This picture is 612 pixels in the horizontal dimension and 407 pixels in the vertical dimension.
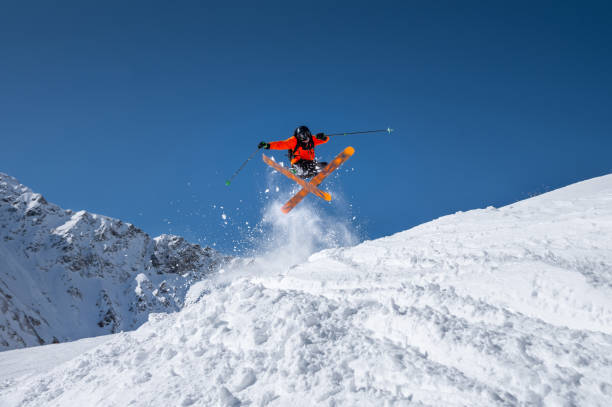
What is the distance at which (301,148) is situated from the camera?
41.7ft

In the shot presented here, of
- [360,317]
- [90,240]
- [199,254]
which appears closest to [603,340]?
[360,317]

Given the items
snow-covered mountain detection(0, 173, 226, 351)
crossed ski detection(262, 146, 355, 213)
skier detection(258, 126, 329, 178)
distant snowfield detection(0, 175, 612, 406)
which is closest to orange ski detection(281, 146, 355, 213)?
crossed ski detection(262, 146, 355, 213)

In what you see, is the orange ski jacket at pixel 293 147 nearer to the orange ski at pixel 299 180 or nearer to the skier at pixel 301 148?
the skier at pixel 301 148

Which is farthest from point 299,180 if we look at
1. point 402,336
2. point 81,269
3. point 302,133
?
point 81,269

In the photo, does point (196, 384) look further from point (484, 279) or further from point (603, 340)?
point (603, 340)

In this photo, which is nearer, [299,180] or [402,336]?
[402,336]

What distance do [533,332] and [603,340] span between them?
628mm

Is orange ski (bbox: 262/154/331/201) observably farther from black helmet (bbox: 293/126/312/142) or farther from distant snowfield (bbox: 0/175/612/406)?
distant snowfield (bbox: 0/175/612/406)

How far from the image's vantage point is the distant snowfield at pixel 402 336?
Result: 11.8 feet

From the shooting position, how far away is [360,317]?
17.5 ft

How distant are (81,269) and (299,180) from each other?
15325cm

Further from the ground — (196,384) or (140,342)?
(140,342)

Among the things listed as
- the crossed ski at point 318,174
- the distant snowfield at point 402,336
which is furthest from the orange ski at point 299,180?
the distant snowfield at point 402,336

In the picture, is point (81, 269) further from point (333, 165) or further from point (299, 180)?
point (333, 165)
